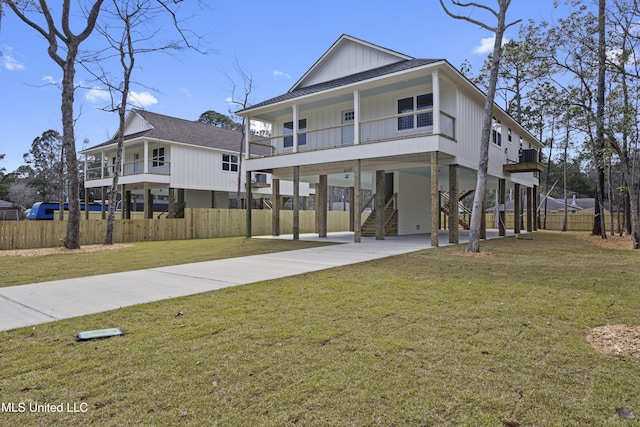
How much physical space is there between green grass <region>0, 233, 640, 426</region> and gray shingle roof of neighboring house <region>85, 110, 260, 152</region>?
857 inches

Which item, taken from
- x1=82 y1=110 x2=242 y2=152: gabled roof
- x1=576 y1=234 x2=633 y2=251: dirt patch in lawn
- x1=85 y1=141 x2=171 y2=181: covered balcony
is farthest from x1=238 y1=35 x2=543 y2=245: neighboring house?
x1=85 y1=141 x2=171 y2=181: covered balcony

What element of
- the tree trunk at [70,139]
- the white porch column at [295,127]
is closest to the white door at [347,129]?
the white porch column at [295,127]

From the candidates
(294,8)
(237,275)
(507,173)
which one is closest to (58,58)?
(294,8)

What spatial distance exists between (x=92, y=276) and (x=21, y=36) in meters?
13.5

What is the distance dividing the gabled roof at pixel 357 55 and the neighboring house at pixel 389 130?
0.05 metres

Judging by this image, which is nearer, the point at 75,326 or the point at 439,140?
the point at 75,326

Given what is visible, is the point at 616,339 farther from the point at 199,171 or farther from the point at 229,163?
the point at 229,163

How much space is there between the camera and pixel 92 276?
7.57 m

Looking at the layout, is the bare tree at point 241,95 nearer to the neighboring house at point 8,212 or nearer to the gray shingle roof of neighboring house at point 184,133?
the gray shingle roof of neighboring house at point 184,133

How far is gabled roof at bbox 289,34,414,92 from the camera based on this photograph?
53.5 ft

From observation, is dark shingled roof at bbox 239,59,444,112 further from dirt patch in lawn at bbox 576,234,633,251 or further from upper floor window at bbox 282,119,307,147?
dirt patch in lawn at bbox 576,234,633,251

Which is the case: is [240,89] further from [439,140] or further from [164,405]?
[164,405]

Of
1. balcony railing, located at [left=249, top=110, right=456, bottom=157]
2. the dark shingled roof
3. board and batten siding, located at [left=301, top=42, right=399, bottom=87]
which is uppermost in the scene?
board and batten siding, located at [left=301, top=42, right=399, bottom=87]

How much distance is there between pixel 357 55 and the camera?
683 inches
